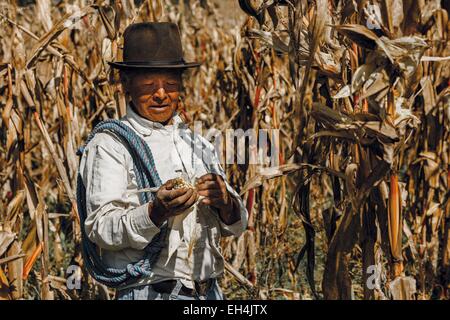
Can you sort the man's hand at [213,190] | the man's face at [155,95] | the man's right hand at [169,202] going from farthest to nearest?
the man's face at [155,95], the man's hand at [213,190], the man's right hand at [169,202]

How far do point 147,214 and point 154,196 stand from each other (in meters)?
0.13

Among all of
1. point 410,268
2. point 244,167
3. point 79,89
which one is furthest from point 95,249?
point 79,89

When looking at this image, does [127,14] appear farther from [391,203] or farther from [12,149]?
[391,203]

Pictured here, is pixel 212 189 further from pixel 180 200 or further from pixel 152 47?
pixel 152 47

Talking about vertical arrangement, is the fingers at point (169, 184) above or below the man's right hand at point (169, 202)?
above

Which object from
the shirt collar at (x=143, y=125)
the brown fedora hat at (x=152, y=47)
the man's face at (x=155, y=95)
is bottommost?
the shirt collar at (x=143, y=125)

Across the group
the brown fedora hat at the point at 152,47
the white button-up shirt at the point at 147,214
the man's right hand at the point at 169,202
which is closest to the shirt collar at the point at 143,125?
the white button-up shirt at the point at 147,214

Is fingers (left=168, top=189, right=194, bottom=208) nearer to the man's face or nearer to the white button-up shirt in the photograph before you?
the white button-up shirt

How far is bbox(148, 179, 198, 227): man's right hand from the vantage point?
81.0 inches

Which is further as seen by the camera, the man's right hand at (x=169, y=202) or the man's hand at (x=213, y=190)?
the man's hand at (x=213, y=190)

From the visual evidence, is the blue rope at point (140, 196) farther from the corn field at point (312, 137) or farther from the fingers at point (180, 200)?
the corn field at point (312, 137)

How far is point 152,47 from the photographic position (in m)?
2.32

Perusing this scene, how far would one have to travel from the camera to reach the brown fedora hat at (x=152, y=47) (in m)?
2.31

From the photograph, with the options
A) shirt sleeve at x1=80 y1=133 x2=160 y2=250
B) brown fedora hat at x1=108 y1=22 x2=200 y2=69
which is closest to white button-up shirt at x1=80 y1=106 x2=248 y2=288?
shirt sleeve at x1=80 y1=133 x2=160 y2=250
